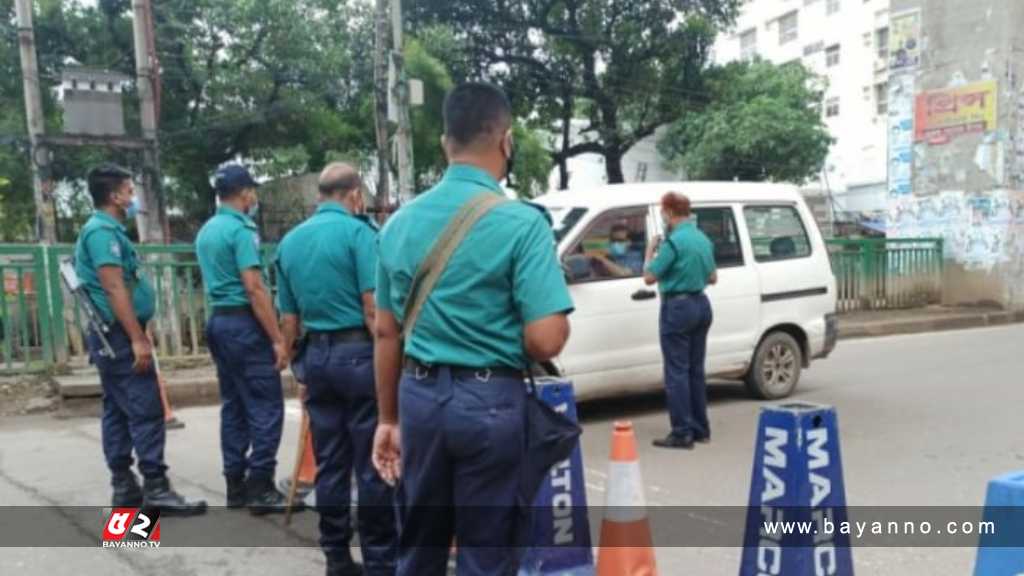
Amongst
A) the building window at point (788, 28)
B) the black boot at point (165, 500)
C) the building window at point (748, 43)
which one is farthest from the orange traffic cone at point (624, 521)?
the building window at point (748, 43)

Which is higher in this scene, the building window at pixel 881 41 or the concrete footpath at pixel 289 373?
the building window at pixel 881 41

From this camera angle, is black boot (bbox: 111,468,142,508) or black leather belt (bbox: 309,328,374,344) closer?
black leather belt (bbox: 309,328,374,344)

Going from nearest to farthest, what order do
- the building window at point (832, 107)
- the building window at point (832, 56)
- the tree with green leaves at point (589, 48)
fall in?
1. the tree with green leaves at point (589, 48)
2. the building window at point (832, 107)
3. the building window at point (832, 56)

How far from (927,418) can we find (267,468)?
16.6 ft

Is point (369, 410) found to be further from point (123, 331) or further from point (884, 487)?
point (884, 487)

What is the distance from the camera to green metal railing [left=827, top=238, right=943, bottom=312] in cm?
1313

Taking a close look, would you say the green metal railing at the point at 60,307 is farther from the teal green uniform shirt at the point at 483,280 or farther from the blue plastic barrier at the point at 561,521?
the teal green uniform shirt at the point at 483,280

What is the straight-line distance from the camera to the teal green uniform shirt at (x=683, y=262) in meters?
5.64

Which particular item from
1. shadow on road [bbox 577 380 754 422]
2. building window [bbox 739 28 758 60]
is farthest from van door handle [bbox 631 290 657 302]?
building window [bbox 739 28 758 60]

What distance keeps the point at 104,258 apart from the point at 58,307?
428cm

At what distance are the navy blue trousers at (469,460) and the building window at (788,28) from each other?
46.4 m

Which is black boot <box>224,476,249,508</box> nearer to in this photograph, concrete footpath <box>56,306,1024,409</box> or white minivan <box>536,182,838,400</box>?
white minivan <box>536,182,838,400</box>

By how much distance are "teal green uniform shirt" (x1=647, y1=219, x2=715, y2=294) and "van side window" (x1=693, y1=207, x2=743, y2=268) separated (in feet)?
3.69

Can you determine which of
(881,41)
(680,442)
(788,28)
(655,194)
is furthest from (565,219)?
(788,28)
